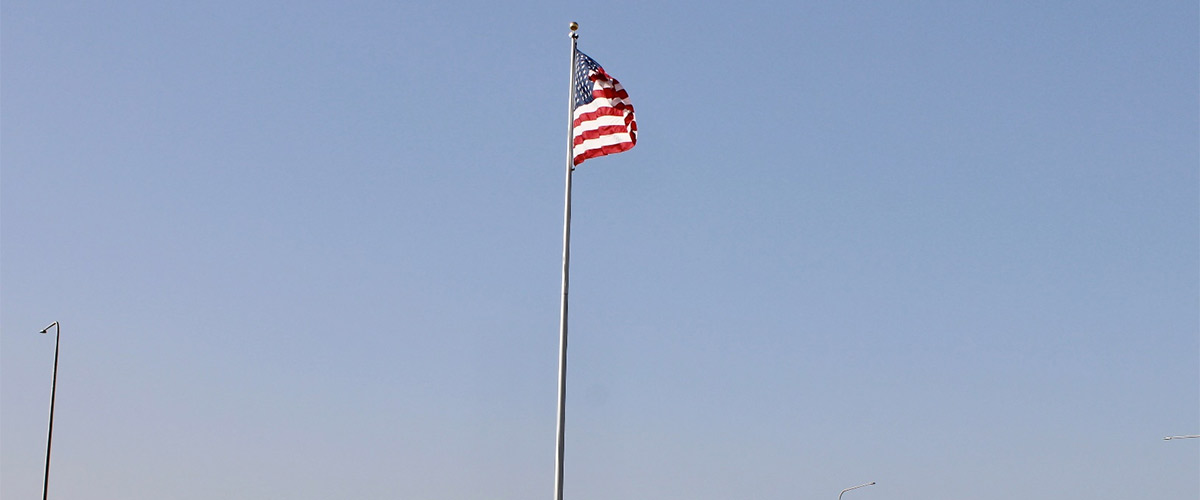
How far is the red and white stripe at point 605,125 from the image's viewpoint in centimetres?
2736

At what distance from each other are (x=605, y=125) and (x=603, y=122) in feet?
0.25

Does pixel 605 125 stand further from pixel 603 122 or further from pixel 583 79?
pixel 583 79

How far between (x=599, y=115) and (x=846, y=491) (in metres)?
52.2

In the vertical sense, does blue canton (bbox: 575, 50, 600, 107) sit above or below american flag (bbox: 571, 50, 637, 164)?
above

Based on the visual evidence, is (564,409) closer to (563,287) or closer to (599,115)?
(563,287)

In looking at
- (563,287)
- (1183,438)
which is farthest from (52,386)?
(1183,438)

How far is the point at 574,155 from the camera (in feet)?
90.2

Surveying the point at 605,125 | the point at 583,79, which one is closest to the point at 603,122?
the point at 605,125

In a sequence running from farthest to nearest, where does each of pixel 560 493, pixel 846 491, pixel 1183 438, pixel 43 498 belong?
pixel 846 491 → pixel 1183 438 → pixel 43 498 → pixel 560 493

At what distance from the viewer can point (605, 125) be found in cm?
2744

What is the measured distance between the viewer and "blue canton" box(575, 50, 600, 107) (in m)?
27.8

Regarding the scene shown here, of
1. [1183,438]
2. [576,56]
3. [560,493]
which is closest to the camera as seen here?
[560,493]

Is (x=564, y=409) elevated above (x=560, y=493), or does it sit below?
above

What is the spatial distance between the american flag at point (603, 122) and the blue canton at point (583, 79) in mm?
20
